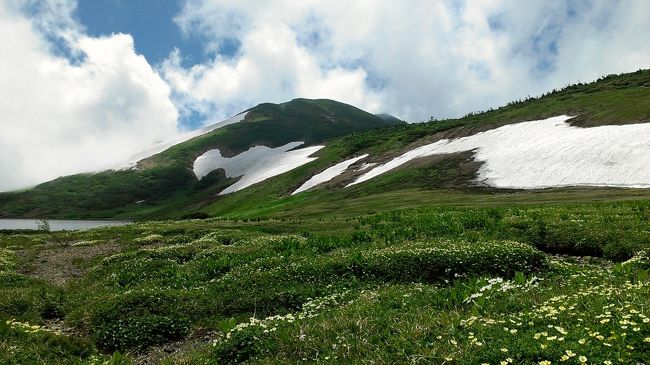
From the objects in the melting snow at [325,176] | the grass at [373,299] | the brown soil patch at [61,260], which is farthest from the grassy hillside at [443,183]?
the brown soil patch at [61,260]

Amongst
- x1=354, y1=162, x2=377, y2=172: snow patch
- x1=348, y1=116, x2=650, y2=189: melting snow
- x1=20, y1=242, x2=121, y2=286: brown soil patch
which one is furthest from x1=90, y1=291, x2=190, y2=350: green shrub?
x1=354, y1=162, x2=377, y2=172: snow patch

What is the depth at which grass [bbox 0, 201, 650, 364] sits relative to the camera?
10.3 m

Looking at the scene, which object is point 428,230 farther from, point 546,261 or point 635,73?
point 635,73

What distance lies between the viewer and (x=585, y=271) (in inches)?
712

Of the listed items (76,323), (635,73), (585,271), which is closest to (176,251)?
(76,323)

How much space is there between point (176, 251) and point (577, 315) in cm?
2688

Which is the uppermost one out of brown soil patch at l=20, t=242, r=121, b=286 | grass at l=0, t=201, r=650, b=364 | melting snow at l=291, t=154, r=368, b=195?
melting snow at l=291, t=154, r=368, b=195

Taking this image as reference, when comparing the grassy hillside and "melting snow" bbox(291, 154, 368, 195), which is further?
"melting snow" bbox(291, 154, 368, 195)

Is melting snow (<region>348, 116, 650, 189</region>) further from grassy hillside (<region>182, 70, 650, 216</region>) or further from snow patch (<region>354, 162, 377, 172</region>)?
snow patch (<region>354, 162, 377, 172</region>)

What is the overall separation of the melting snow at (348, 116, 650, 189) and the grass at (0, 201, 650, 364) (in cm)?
2667

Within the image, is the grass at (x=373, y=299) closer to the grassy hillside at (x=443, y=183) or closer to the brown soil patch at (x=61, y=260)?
the brown soil patch at (x=61, y=260)

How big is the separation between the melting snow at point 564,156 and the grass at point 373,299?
2667 centimetres

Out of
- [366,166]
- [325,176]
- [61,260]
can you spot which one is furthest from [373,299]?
[325,176]

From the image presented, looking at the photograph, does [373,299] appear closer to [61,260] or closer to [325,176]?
[61,260]
